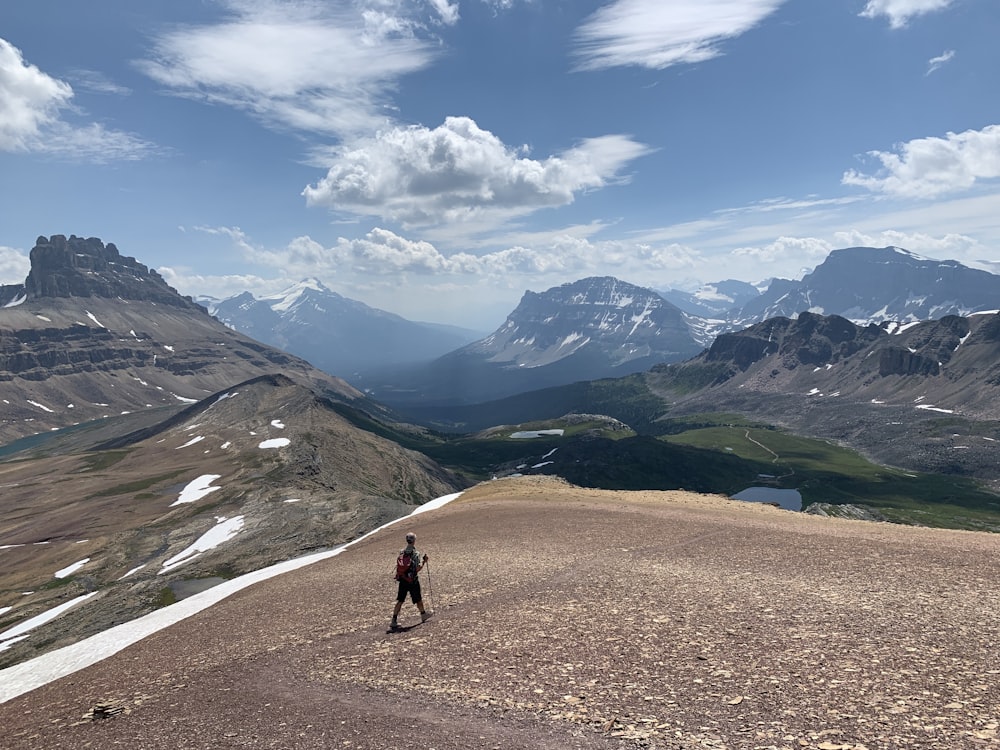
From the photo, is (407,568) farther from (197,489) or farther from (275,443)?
(275,443)

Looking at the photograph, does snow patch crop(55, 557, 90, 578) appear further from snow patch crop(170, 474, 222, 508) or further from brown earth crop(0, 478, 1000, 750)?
brown earth crop(0, 478, 1000, 750)

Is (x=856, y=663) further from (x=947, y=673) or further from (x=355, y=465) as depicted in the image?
(x=355, y=465)

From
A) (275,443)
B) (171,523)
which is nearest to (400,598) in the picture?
(171,523)

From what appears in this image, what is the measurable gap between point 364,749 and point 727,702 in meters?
8.88

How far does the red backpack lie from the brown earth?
6.39 ft

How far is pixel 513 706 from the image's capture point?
1438 cm

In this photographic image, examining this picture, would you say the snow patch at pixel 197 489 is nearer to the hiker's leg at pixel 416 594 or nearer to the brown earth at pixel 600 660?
the brown earth at pixel 600 660

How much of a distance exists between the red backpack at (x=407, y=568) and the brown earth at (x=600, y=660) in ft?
6.39

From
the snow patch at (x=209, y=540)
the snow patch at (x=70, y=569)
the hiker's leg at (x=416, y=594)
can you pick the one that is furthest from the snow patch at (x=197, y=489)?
the hiker's leg at (x=416, y=594)

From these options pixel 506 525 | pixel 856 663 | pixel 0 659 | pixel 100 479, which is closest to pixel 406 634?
pixel 856 663

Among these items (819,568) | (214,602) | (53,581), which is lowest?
(53,581)

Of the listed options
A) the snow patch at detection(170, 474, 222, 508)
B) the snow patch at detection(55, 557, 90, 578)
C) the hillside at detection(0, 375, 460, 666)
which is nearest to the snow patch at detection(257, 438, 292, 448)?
the hillside at detection(0, 375, 460, 666)

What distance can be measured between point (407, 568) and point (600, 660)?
8841 mm

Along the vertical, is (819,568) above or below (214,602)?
above
